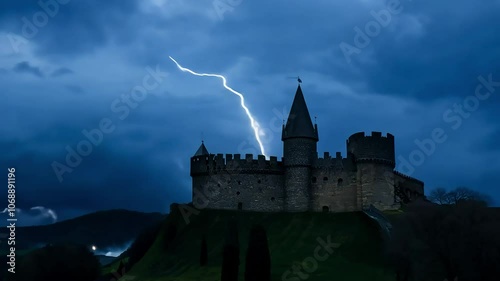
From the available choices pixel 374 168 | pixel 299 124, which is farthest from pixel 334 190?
pixel 299 124

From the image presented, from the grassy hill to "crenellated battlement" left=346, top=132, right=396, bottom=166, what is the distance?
761 cm

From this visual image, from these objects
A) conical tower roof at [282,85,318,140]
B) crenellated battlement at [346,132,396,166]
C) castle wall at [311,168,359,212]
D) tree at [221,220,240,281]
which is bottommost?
tree at [221,220,240,281]

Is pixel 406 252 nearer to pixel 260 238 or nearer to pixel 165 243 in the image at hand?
pixel 260 238

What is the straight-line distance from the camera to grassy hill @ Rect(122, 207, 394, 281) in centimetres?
7231

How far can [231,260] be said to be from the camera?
62.7 metres

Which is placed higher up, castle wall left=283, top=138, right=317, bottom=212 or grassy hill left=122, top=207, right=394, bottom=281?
castle wall left=283, top=138, right=317, bottom=212

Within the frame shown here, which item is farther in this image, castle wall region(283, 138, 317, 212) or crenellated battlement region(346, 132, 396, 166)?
castle wall region(283, 138, 317, 212)

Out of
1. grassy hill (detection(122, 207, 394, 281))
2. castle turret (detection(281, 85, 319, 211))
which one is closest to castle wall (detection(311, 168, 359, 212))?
castle turret (detection(281, 85, 319, 211))

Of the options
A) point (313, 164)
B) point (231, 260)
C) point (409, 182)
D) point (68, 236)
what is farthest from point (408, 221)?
point (68, 236)

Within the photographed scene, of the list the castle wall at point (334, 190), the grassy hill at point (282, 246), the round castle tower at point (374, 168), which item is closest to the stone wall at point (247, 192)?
the grassy hill at point (282, 246)

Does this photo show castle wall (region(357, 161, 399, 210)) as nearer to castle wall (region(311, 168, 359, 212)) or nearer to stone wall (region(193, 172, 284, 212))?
castle wall (region(311, 168, 359, 212))

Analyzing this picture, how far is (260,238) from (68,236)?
143250mm

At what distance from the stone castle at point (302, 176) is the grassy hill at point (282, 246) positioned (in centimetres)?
185

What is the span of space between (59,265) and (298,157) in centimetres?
3426
